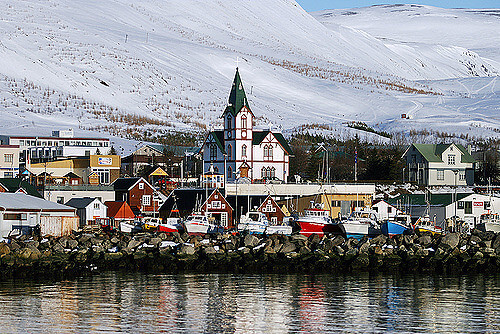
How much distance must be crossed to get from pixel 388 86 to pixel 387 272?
14703 cm

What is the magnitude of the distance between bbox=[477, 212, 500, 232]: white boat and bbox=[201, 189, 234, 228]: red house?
14.2 meters

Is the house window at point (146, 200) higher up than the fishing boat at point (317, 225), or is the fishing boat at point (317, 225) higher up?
the house window at point (146, 200)

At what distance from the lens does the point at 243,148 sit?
77.4 meters

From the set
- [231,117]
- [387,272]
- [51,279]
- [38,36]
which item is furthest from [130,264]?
[38,36]

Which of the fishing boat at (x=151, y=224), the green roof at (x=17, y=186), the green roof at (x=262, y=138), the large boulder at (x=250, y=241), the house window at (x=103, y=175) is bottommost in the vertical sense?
the large boulder at (x=250, y=241)

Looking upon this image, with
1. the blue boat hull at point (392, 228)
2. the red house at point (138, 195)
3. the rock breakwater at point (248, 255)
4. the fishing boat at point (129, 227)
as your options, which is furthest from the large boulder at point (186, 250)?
the red house at point (138, 195)

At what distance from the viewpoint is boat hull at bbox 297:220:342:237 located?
48656 mm

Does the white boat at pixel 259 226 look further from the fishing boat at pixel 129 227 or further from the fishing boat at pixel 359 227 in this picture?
the fishing boat at pixel 129 227

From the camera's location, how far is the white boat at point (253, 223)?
49312mm

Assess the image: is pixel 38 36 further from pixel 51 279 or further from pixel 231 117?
pixel 51 279

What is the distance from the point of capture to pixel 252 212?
51656 millimetres

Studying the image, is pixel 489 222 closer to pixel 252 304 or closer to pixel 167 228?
pixel 167 228

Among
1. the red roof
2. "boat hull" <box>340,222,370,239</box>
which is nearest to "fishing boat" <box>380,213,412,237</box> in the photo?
"boat hull" <box>340,222,370,239</box>

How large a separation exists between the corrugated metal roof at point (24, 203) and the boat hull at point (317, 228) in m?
12.1
